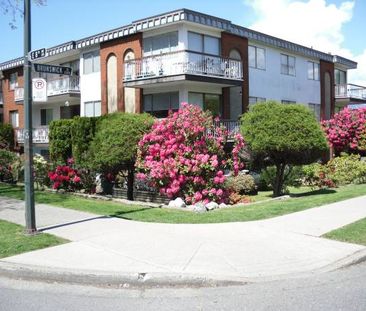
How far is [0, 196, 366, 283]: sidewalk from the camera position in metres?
6.41

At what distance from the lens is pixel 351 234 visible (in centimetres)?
851

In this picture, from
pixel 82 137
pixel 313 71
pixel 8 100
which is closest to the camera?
pixel 82 137

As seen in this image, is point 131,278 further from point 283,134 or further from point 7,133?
point 7,133

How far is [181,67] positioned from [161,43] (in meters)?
2.88

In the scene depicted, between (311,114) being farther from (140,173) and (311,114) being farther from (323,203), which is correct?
(140,173)

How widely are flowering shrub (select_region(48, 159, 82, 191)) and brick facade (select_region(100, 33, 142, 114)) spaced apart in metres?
7.83

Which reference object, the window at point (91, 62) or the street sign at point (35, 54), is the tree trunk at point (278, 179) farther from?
the window at point (91, 62)

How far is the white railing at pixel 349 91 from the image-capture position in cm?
3556

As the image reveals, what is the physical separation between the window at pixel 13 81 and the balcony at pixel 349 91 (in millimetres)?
23382

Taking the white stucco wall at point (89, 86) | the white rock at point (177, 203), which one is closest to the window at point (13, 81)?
the white stucco wall at point (89, 86)

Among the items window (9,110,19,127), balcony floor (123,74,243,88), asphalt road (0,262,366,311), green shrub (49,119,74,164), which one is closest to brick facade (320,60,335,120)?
balcony floor (123,74,243,88)

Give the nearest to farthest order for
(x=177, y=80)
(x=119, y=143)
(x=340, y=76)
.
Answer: (x=119, y=143), (x=177, y=80), (x=340, y=76)

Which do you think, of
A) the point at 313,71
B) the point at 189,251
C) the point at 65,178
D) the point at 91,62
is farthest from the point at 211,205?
the point at 313,71

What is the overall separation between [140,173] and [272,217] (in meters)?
5.06
